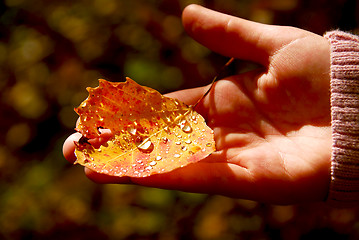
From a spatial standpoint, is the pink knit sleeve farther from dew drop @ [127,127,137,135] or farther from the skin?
dew drop @ [127,127,137,135]

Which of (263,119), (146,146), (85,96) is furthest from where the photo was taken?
(85,96)

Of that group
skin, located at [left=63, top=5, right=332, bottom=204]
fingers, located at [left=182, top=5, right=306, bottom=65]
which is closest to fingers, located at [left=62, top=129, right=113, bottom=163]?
skin, located at [left=63, top=5, right=332, bottom=204]

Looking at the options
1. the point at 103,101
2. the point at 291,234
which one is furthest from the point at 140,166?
the point at 291,234

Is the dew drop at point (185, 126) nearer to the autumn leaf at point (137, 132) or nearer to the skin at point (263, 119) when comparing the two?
the autumn leaf at point (137, 132)

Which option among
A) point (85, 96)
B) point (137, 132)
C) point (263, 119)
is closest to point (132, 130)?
point (137, 132)

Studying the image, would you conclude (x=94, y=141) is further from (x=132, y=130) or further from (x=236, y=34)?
(x=236, y=34)
